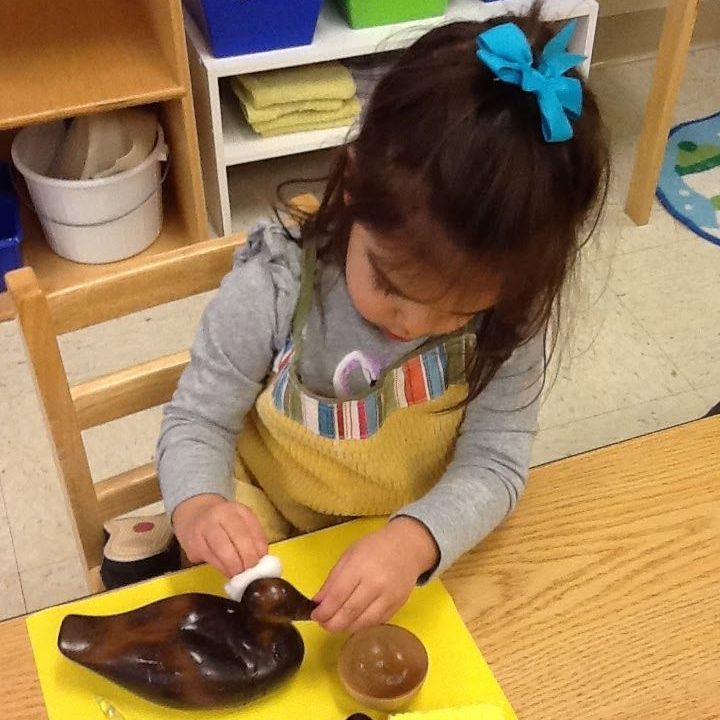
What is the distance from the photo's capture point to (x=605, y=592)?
695 mm

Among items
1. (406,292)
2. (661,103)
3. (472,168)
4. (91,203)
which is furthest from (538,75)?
(661,103)

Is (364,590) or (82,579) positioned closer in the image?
(364,590)

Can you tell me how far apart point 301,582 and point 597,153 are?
1.20 ft

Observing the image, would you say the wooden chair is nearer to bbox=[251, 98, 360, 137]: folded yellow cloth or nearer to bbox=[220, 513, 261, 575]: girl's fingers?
bbox=[220, 513, 261, 575]: girl's fingers

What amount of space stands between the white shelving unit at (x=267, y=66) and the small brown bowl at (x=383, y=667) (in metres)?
1.16

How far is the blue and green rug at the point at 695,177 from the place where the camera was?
6.90 feet

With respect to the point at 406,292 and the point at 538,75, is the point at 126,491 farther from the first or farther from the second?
the point at 538,75

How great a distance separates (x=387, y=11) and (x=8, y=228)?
0.84 m

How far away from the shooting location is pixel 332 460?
0.83m

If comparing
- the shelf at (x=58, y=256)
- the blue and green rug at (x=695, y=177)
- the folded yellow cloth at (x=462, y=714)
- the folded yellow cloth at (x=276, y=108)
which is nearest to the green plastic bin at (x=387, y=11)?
the folded yellow cloth at (x=276, y=108)

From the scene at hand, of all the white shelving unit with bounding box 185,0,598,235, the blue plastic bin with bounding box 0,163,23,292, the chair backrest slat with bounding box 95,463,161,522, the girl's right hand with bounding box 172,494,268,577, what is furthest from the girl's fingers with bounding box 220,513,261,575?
the blue plastic bin with bounding box 0,163,23,292

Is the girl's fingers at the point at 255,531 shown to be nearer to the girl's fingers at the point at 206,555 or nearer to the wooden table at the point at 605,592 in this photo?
the girl's fingers at the point at 206,555

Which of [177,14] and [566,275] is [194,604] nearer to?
[566,275]

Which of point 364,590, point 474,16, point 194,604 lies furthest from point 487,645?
point 474,16
